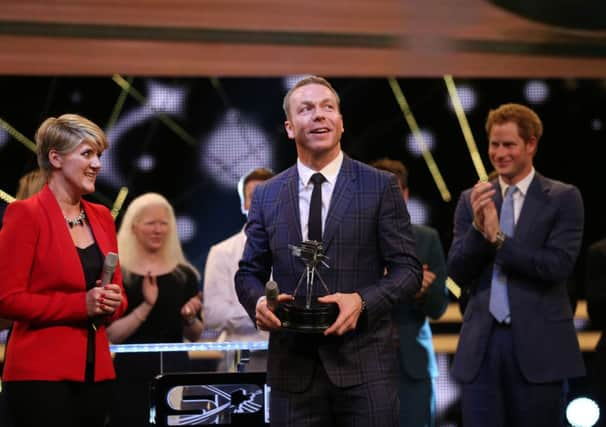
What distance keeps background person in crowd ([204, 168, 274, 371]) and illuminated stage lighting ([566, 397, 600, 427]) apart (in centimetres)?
143

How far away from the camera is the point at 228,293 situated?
462cm

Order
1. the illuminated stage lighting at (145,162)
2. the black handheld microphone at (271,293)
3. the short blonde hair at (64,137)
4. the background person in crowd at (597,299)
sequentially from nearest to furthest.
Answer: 1. the black handheld microphone at (271,293)
2. the short blonde hair at (64,137)
3. the background person in crowd at (597,299)
4. the illuminated stage lighting at (145,162)

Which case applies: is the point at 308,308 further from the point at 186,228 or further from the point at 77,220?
the point at 186,228

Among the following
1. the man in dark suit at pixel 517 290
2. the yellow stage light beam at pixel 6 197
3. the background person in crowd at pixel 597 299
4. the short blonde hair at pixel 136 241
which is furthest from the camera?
the yellow stage light beam at pixel 6 197

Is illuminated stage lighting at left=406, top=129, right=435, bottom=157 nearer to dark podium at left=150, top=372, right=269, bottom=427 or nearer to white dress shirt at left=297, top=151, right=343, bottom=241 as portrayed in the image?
dark podium at left=150, top=372, right=269, bottom=427

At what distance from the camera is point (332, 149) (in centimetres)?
308

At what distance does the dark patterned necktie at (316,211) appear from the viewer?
2.98 m

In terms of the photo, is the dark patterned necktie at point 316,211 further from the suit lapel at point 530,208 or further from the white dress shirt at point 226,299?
the white dress shirt at point 226,299

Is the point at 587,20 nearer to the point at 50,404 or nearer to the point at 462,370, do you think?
the point at 462,370

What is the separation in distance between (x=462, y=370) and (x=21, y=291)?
179cm

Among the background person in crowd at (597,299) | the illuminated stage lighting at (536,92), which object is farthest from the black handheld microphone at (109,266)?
the illuminated stage lighting at (536,92)

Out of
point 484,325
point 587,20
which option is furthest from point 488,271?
point 587,20

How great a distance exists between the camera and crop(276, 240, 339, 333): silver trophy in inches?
110

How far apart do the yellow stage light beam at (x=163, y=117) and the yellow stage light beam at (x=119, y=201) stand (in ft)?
1.68
